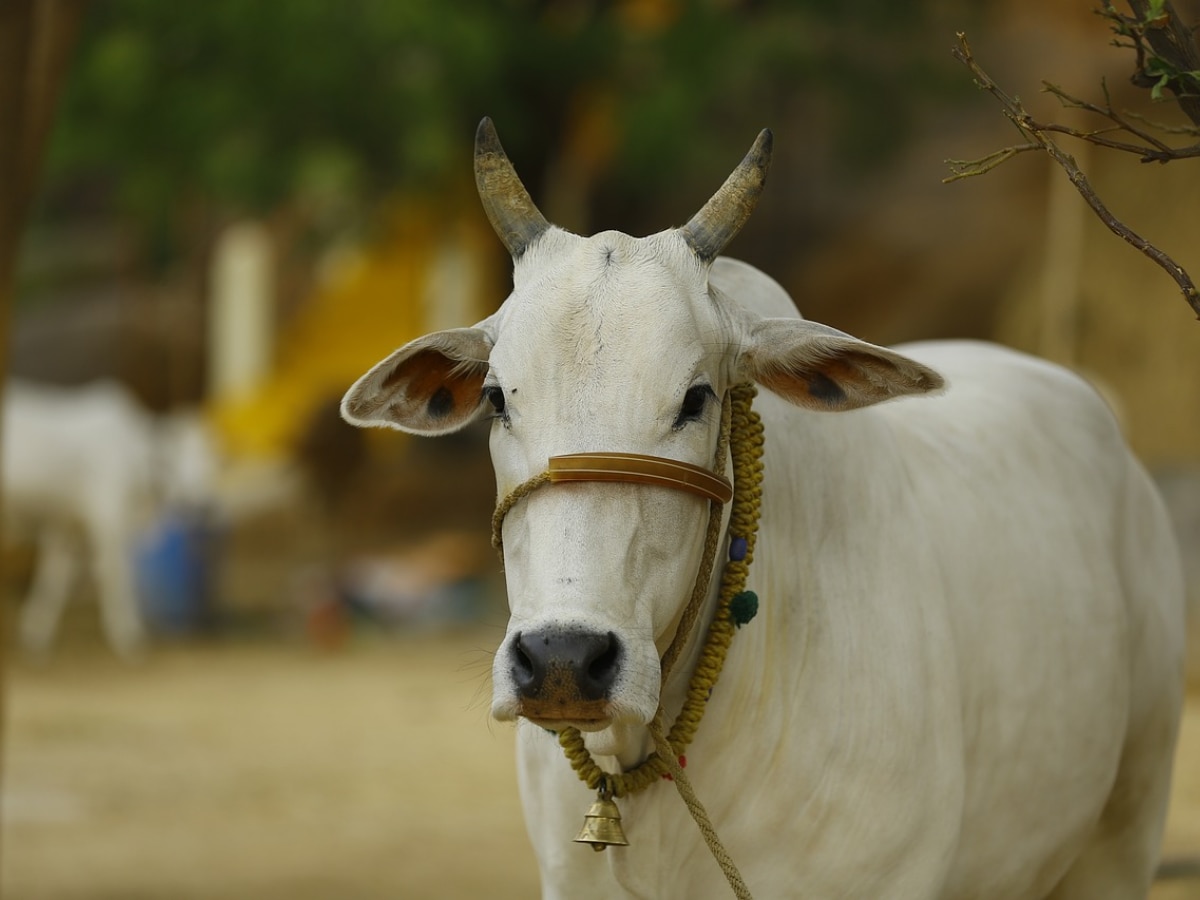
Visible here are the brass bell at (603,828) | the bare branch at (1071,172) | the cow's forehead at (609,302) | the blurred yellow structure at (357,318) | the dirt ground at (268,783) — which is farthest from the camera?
the blurred yellow structure at (357,318)

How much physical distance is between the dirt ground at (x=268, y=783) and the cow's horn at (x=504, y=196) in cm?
162

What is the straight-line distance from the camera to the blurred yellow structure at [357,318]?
15.6 m

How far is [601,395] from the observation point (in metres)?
2.55

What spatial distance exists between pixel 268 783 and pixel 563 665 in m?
5.92

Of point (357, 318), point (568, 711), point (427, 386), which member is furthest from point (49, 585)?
point (568, 711)

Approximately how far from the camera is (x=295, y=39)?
34.8 ft

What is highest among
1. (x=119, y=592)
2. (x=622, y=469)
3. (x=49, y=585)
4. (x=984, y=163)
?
(x=49, y=585)

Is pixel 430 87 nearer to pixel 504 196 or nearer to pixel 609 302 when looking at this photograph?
pixel 504 196

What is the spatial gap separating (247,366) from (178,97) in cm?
680

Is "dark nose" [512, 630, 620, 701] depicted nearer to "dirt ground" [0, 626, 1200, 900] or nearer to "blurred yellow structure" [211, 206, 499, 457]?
"dirt ground" [0, 626, 1200, 900]

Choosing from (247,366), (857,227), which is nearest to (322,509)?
(247,366)

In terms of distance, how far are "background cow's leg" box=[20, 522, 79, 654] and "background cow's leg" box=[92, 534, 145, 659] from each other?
0.37m

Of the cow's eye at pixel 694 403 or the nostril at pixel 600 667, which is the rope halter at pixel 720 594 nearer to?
the cow's eye at pixel 694 403

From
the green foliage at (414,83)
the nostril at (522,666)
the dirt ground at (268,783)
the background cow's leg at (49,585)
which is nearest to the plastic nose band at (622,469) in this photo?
the nostril at (522,666)
